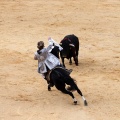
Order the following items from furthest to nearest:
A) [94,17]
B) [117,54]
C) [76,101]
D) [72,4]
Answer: [72,4]
[94,17]
[117,54]
[76,101]

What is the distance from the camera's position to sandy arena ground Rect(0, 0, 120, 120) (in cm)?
1147

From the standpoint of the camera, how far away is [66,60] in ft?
51.3

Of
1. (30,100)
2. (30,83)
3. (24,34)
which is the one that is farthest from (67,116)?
(24,34)

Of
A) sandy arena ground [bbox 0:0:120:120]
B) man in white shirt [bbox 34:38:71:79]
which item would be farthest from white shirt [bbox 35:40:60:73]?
sandy arena ground [bbox 0:0:120:120]

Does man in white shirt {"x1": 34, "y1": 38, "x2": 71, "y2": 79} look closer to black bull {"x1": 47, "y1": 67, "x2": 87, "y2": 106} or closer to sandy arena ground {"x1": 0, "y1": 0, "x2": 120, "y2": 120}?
black bull {"x1": 47, "y1": 67, "x2": 87, "y2": 106}

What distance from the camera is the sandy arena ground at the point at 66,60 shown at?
452 inches

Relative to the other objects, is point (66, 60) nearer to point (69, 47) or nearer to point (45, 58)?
point (69, 47)

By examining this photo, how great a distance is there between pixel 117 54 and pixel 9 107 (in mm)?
5460

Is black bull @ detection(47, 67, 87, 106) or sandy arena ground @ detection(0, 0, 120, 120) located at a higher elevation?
black bull @ detection(47, 67, 87, 106)

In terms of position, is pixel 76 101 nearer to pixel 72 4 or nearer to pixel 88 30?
pixel 88 30

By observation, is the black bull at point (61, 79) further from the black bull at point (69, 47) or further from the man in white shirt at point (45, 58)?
the black bull at point (69, 47)

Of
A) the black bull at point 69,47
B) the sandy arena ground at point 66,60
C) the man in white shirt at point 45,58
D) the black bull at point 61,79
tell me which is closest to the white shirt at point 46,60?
the man in white shirt at point 45,58

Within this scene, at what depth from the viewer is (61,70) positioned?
1164 centimetres

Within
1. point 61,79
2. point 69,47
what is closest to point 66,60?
point 69,47
